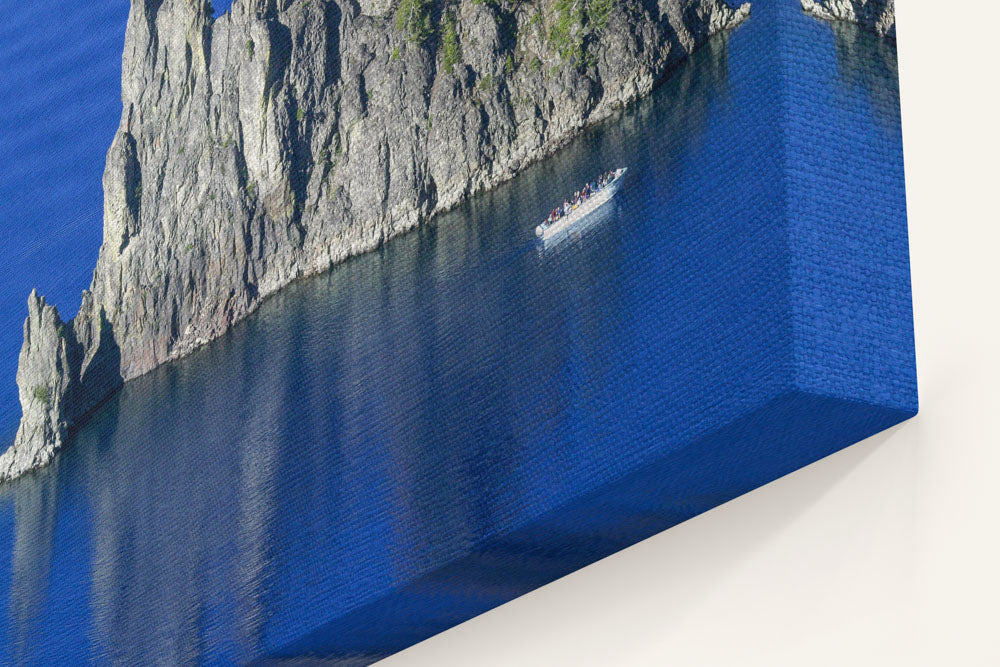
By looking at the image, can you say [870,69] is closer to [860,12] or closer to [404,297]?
[860,12]

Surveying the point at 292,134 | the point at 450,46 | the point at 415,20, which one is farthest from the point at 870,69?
the point at 292,134

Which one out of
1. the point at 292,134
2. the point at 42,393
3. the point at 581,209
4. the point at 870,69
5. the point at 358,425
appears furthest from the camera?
the point at 42,393

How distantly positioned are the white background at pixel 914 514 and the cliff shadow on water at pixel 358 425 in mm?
681

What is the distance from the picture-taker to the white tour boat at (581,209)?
5.05m

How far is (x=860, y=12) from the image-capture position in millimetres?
4711

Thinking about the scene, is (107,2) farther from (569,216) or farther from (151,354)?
(569,216)

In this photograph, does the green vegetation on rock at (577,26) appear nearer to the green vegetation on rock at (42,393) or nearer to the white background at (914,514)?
the white background at (914,514)

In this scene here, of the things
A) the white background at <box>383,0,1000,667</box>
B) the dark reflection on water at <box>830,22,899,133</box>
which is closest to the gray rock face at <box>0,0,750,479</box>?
the dark reflection on water at <box>830,22,899,133</box>

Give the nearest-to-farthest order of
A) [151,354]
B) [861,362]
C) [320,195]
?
[861,362] < [320,195] < [151,354]

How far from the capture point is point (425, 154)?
5.71 m

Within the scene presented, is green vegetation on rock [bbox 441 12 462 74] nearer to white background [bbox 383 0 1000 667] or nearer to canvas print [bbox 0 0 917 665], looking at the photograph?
canvas print [bbox 0 0 917 665]

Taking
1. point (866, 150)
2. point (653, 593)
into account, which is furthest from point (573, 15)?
point (653, 593)

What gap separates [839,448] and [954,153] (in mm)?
1170

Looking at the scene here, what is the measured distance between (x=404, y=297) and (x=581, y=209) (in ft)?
3.56
